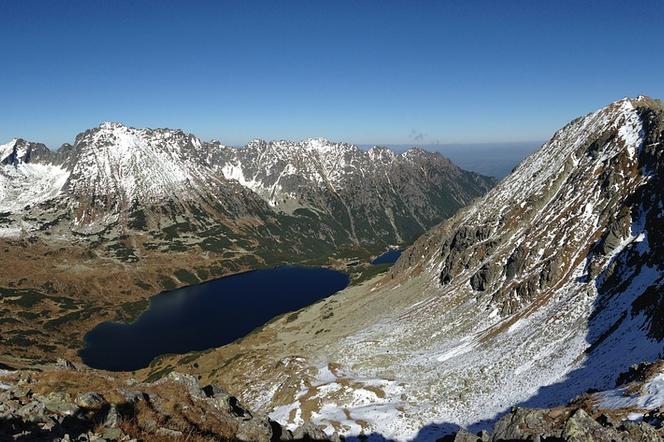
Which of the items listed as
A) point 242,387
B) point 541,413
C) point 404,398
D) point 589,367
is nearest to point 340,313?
point 242,387

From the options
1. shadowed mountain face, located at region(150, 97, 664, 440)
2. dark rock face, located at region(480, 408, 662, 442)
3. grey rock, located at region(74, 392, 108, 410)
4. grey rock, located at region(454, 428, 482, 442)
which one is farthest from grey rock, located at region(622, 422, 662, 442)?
shadowed mountain face, located at region(150, 97, 664, 440)

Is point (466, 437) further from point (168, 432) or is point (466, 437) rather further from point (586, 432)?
point (168, 432)

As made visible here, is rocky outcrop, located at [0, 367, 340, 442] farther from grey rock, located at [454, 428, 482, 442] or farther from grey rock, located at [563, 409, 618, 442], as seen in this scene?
grey rock, located at [563, 409, 618, 442]

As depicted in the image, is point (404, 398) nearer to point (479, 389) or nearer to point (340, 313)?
point (479, 389)

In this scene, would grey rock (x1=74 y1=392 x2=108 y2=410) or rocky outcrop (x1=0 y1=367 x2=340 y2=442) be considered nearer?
rocky outcrop (x1=0 y1=367 x2=340 y2=442)

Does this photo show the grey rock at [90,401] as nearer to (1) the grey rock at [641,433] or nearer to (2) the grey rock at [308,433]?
(2) the grey rock at [308,433]

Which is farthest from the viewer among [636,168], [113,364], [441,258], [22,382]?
[113,364]

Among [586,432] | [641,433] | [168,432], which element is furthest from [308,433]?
[641,433]
